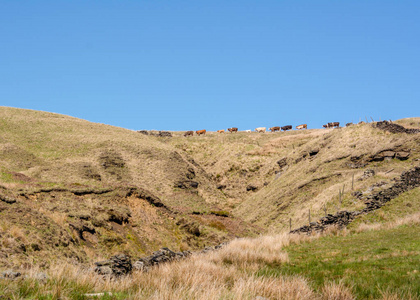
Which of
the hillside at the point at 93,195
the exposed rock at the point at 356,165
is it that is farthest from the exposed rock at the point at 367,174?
the hillside at the point at 93,195

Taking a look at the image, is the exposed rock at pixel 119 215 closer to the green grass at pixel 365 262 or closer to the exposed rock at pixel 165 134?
the green grass at pixel 365 262

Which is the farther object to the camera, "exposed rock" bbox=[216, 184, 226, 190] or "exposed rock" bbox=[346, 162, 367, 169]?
"exposed rock" bbox=[216, 184, 226, 190]

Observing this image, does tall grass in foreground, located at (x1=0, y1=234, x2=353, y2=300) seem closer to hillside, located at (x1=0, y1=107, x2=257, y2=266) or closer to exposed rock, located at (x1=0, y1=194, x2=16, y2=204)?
hillside, located at (x1=0, y1=107, x2=257, y2=266)

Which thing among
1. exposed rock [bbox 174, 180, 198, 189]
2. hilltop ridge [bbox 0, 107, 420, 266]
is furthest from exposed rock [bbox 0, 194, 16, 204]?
exposed rock [bbox 174, 180, 198, 189]

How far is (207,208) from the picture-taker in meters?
53.4

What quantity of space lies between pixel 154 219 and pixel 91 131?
59.0 meters

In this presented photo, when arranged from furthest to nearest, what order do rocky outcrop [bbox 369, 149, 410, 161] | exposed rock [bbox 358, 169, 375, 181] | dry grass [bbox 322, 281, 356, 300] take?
rocky outcrop [bbox 369, 149, 410, 161]
exposed rock [bbox 358, 169, 375, 181]
dry grass [bbox 322, 281, 356, 300]

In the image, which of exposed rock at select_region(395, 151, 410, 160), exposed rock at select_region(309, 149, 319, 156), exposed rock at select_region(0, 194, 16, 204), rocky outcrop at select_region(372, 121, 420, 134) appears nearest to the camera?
exposed rock at select_region(0, 194, 16, 204)

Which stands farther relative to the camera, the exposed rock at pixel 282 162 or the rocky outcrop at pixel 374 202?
the exposed rock at pixel 282 162

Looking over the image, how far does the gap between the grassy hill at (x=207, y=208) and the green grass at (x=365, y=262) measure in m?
0.09

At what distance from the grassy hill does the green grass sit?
0.28 ft

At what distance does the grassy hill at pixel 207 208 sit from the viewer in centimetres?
1062

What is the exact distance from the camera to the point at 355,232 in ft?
86.6

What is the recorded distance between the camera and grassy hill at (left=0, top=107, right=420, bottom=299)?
10.6 meters
